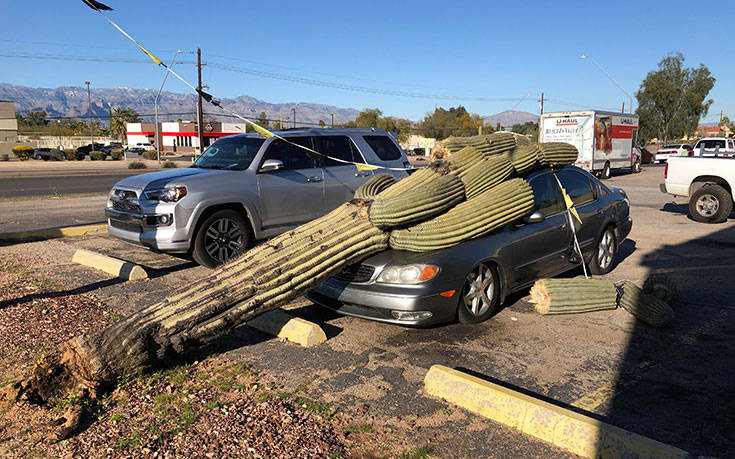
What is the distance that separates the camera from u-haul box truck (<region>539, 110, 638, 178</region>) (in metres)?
24.7

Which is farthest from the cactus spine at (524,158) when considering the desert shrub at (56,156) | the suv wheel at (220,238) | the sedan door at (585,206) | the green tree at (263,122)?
the desert shrub at (56,156)

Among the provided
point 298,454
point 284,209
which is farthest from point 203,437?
point 284,209

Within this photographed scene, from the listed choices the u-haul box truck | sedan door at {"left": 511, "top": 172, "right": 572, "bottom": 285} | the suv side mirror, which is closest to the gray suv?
the suv side mirror

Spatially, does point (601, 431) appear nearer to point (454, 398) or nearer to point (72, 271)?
point (454, 398)

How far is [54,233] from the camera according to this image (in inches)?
397

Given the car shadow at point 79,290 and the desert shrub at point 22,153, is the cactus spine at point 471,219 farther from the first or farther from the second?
the desert shrub at point 22,153

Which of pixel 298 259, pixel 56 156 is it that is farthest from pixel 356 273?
pixel 56 156

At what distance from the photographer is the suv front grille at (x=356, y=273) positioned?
16.8 feet

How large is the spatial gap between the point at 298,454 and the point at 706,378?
3255mm

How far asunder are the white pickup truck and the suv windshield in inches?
393

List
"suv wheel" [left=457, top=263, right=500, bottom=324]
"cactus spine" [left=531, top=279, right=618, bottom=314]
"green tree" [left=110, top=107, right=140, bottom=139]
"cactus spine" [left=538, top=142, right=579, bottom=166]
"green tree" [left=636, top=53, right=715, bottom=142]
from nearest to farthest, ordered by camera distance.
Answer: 1. "suv wheel" [left=457, top=263, right=500, bottom=324]
2. "cactus spine" [left=531, top=279, right=618, bottom=314]
3. "cactus spine" [left=538, top=142, right=579, bottom=166]
4. "green tree" [left=636, top=53, right=715, bottom=142]
5. "green tree" [left=110, top=107, right=140, bottom=139]

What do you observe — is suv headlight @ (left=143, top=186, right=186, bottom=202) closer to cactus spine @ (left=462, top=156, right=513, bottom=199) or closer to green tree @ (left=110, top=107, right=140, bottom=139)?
cactus spine @ (left=462, top=156, right=513, bottom=199)

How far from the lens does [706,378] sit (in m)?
4.27

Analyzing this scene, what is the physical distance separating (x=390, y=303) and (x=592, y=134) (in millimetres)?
22486
